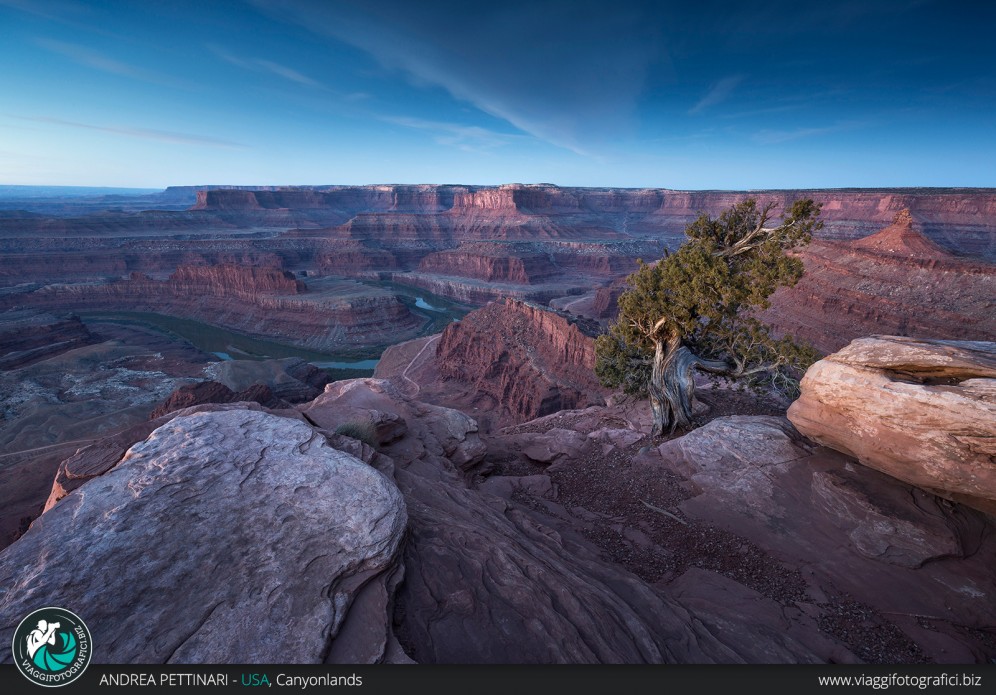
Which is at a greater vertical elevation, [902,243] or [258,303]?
[902,243]

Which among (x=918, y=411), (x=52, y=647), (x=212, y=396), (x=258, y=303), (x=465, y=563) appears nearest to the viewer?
(x=52, y=647)

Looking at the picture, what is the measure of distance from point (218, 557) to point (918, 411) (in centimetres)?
1123

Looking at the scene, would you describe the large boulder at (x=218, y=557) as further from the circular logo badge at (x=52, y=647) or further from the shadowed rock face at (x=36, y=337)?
the shadowed rock face at (x=36, y=337)

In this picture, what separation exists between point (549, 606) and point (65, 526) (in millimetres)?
6342

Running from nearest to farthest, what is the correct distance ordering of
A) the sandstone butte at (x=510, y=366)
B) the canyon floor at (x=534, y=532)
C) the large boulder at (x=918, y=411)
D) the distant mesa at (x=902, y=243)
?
the canyon floor at (x=534, y=532), the large boulder at (x=918, y=411), the sandstone butte at (x=510, y=366), the distant mesa at (x=902, y=243)

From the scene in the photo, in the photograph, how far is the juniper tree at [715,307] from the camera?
11484 millimetres

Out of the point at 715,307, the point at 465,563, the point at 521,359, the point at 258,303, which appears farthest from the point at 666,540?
the point at 258,303

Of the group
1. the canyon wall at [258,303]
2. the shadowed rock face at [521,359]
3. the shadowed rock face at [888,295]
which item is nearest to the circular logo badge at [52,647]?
the shadowed rock face at [521,359]

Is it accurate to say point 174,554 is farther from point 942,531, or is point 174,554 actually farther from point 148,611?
point 942,531

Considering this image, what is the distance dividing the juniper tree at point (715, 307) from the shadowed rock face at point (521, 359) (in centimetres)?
1790

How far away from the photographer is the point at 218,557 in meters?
5.12

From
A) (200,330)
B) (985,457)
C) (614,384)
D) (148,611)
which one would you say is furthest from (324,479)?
(200,330)
